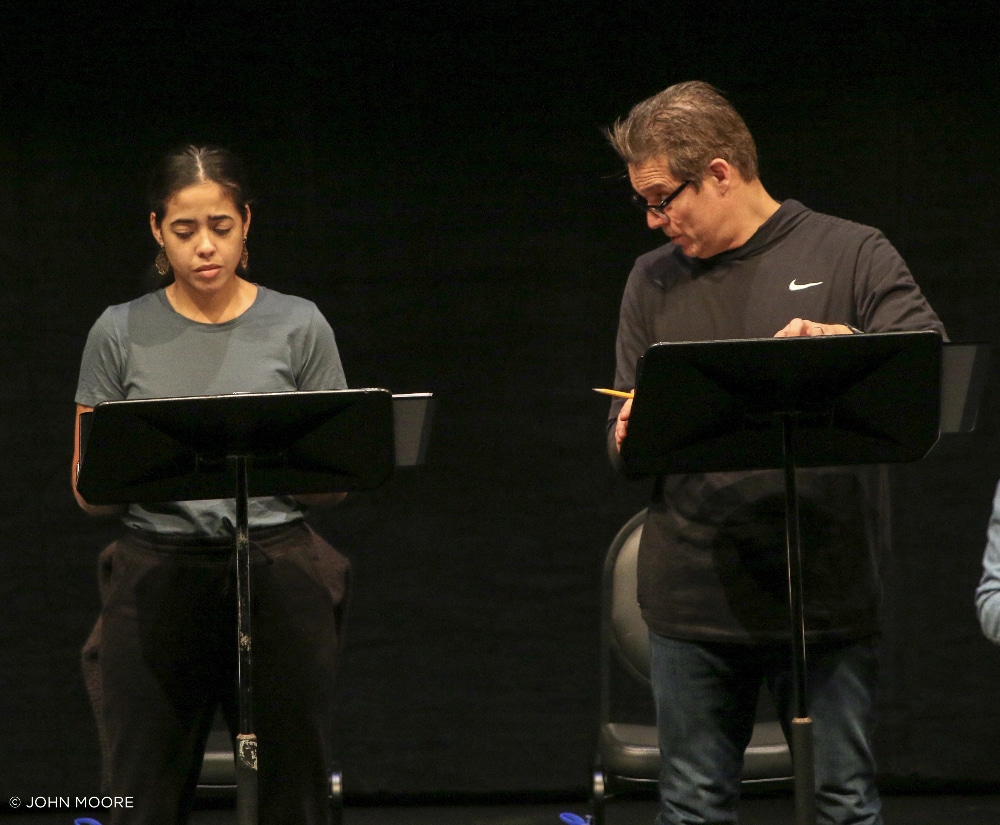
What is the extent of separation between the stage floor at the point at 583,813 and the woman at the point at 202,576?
1.50 meters

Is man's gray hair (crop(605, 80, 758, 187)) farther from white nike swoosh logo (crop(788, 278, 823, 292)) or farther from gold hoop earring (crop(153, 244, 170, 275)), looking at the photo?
gold hoop earring (crop(153, 244, 170, 275))

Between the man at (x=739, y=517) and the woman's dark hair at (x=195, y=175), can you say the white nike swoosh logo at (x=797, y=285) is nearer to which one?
the man at (x=739, y=517)

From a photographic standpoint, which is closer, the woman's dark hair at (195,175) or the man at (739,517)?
the man at (739,517)

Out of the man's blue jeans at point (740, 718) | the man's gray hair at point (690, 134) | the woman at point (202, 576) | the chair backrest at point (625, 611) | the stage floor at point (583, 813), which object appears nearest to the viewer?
the man's blue jeans at point (740, 718)

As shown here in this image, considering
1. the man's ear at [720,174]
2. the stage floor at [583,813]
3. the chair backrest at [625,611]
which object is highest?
the man's ear at [720,174]

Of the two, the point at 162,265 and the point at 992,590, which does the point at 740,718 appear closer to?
the point at 992,590

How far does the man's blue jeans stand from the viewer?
2082mm

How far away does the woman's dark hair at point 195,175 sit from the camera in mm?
2494

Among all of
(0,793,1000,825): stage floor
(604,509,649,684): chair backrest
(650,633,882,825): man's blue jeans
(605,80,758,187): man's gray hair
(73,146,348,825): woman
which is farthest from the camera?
(0,793,1000,825): stage floor

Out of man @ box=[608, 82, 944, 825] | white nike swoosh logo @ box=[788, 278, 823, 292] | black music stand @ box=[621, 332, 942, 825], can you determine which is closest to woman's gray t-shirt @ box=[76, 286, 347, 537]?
man @ box=[608, 82, 944, 825]

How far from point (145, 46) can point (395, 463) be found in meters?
2.25

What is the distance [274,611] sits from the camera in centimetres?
238

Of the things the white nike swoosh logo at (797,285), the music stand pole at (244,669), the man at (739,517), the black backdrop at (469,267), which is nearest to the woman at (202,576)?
the music stand pole at (244,669)

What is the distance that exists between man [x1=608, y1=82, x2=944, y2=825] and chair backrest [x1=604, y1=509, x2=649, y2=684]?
916 mm
